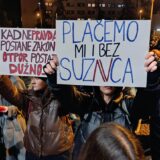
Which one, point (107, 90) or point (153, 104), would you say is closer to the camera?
point (153, 104)

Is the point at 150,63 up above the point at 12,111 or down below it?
above

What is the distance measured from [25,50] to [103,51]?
2.42 feet

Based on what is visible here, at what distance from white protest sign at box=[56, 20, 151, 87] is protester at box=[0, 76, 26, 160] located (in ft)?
5.32

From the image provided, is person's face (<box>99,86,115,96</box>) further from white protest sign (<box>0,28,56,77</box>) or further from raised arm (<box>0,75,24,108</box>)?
raised arm (<box>0,75,24,108</box>)

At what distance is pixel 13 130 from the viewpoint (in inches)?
178

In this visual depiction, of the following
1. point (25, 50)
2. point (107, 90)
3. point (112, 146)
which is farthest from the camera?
point (25, 50)

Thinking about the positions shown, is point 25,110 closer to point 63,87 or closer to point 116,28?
point 63,87

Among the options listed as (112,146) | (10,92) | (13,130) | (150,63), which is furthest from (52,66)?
(13,130)

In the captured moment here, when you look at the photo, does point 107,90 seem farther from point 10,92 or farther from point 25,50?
point 10,92

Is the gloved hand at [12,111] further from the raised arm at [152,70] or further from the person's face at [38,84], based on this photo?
the raised arm at [152,70]

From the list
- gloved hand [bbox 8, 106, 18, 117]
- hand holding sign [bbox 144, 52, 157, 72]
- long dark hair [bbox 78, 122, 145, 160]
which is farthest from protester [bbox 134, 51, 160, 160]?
gloved hand [bbox 8, 106, 18, 117]

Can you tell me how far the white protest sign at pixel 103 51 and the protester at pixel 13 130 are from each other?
63.9 inches

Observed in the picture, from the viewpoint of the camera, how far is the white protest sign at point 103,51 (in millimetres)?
2748

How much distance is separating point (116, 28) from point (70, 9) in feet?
110
